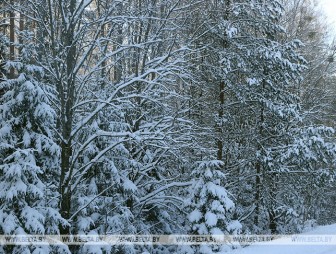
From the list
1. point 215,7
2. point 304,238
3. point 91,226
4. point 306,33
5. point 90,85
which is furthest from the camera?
point 306,33

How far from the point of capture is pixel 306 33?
18.2 meters

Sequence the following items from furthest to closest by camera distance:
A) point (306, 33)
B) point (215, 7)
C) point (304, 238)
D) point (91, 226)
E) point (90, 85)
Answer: point (306, 33)
point (215, 7)
point (90, 85)
point (91, 226)
point (304, 238)

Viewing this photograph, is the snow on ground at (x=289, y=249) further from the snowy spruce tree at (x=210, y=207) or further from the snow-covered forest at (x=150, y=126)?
the snow-covered forest at (x=150, y=126)

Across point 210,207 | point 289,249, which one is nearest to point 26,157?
point 210,207

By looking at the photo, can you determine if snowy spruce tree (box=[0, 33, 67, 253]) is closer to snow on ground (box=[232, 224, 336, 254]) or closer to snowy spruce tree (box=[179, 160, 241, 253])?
snowy spruce tree (box=[179, 160, 241, 253])

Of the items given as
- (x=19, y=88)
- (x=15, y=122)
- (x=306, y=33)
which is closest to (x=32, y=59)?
(x=19, y=88)

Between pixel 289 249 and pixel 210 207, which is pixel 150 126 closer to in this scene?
pixel 210 207

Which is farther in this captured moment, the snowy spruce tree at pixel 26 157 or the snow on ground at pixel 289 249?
the snowy spruce tree at pixel 26 157

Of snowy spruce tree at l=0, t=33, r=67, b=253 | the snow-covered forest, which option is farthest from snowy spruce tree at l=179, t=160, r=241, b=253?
snowy spruce tree at l=0, t=33, r=67, b=253

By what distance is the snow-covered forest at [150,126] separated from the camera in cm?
860

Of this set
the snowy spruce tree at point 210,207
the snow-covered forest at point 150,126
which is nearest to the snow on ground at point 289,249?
the snowy spruce tree at point 210,207

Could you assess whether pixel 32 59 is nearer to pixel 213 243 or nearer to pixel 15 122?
pixel 15 122

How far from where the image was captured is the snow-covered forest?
28.2ft

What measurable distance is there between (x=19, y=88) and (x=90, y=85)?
157 inches
